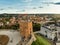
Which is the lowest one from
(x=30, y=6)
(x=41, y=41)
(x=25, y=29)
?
(x=41, y=41)

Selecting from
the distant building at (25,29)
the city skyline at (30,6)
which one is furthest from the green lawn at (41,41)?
the city skyline at (30,6)

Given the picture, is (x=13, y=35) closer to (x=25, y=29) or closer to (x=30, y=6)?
(x=25, y=29)

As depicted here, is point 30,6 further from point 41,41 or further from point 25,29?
point 41,41

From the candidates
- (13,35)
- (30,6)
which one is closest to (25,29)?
(13,35)

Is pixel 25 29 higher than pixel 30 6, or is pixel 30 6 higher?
pixel 30 6

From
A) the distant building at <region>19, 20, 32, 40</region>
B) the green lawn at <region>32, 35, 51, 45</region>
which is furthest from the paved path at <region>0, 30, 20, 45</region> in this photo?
the green lawn at <region>32, 35, 51, 45</region>

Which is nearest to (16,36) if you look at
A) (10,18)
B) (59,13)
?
(10,18)

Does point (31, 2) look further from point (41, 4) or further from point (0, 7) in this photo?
point (0, 7)

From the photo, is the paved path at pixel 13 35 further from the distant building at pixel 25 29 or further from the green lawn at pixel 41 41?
the green lawn at pixel 41 41
